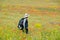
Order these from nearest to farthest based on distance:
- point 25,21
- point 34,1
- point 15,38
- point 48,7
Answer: point 15,38, point 25,21, point 48,7, point 34,1

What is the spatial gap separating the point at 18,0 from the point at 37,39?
4058 cm

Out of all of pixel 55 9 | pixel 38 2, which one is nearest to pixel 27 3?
pixel 38 2

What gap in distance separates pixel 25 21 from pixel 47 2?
1227 inches

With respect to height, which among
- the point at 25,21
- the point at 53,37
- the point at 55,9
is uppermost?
the point at 53,37

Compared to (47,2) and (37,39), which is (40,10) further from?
(37,39)

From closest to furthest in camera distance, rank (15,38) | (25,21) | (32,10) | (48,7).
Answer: (15,38)
(25,21)
(32,10)
(48,7)

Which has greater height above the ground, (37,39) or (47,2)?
(37,39)

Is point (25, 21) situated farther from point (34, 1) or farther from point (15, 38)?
point (34, 1)

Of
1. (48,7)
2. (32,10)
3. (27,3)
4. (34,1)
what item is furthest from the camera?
(34,1)

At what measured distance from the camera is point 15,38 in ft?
16.9

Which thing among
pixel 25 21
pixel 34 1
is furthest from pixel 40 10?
pixel 25 21

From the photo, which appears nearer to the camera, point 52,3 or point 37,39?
point 37,39

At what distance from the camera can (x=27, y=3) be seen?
43094 millimetres

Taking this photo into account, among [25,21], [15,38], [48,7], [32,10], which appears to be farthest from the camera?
[48,7]
